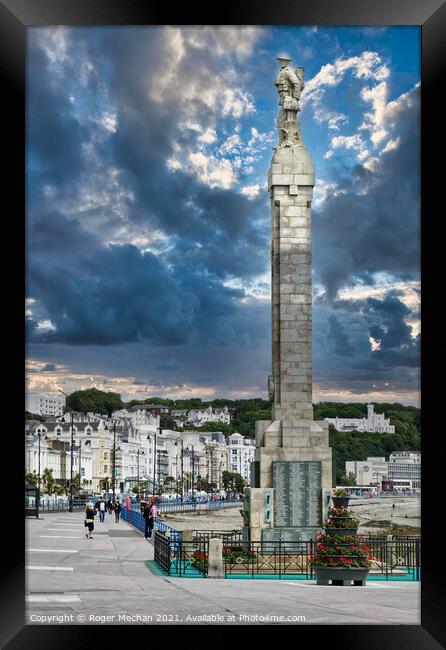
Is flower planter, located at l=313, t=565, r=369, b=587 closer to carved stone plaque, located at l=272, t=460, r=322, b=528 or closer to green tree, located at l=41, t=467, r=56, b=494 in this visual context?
carved stone plaque, located at l=272, t=460, r=322, b=528

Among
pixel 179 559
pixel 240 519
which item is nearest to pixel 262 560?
pixel 179 559

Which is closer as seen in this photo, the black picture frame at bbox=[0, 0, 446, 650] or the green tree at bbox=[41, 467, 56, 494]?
the black picture frame at bbox=[0, 0, 446, 650]

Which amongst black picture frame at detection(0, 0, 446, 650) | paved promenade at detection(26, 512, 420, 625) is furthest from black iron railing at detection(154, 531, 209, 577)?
black picture frame at detection(0, 0, 446, 650)

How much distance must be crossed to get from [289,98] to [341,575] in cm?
1454

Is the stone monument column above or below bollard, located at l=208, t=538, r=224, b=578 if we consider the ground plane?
above

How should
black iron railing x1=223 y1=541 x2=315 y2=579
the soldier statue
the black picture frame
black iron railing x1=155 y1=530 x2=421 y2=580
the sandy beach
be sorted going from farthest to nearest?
the sandy beach, the soldier statue, black iron railing x1=223 y1=541 x2=315 y2=579, black iron railing x1=155 y1=530 x2=421 y2=580, the black picture frame

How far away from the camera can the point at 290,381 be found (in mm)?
27328

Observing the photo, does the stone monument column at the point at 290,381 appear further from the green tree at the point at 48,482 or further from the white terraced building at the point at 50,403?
the white terraced building at the point at 50,403

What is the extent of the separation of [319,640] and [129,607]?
12.4 ft

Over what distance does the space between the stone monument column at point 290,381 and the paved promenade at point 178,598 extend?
4136 mm

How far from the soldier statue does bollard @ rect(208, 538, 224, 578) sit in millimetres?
12292

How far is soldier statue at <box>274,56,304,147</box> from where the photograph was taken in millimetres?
28375

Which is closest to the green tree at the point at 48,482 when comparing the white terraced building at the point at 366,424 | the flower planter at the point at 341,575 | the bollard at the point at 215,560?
the white terraced building at the point at 366,424

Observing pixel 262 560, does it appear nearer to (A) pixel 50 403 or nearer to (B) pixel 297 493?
(B) pixel 297 493
